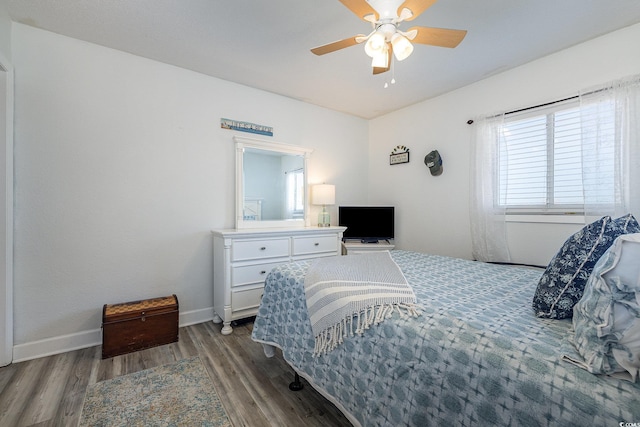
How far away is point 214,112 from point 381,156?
2.46 metres

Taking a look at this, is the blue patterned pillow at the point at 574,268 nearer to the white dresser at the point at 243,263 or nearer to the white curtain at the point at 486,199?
the white curtain at the point at 486,199

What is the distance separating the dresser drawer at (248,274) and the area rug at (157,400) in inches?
32.4

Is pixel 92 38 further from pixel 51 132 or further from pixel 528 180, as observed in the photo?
pixel 528 180

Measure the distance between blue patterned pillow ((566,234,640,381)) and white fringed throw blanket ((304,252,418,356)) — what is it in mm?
532

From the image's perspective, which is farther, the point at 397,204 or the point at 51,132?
the point at 397,204

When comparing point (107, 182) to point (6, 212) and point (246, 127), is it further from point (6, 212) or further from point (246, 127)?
point (246, 127)

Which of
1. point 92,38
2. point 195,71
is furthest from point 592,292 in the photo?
point 92,38

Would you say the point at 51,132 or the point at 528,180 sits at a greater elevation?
the point at 51,132

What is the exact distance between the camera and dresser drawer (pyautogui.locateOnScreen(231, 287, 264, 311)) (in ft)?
8.53

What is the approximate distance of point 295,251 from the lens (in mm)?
3008

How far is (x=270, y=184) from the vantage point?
3260 mm

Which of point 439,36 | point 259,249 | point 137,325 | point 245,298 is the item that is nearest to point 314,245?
point 259,249

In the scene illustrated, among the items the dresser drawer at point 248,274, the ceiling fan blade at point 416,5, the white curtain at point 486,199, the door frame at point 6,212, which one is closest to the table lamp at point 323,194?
the dresser drawer at point 248,274

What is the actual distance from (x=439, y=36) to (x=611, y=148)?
175 cm
